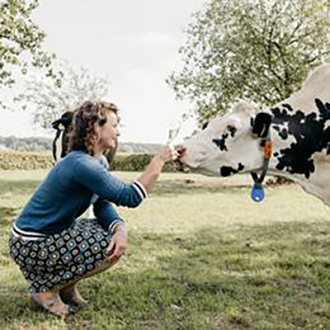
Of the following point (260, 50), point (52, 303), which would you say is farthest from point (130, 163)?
point (52, 303)

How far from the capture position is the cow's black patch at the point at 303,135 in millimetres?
3480

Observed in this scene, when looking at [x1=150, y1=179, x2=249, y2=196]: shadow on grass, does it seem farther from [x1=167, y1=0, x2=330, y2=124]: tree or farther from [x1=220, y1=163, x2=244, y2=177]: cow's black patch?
[x1=220, y1=163, x2=244, y2=177]: cow's black patch

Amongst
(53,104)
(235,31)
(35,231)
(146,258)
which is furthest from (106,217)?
(53,104)

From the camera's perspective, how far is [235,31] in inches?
740

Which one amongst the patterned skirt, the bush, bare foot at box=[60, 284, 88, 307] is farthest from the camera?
the bush

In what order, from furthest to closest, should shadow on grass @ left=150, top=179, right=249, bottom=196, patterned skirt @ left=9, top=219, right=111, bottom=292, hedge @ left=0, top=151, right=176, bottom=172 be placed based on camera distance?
1. hedge @ left=0, top=151, right=176, bottom=172
2. shadow on grass @ left=150, top=179, right=249, bottom=196
3. patterned skirt @ left=9, top=219, right=111, bottom=292

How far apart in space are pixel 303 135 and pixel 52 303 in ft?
6.19

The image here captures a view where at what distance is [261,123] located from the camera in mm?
3283

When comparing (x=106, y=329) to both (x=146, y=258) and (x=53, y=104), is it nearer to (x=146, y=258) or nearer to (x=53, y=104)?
(x=146, y=258)

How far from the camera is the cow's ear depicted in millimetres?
3277

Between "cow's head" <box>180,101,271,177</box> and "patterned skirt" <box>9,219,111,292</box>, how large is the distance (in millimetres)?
712

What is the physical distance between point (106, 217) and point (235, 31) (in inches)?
644

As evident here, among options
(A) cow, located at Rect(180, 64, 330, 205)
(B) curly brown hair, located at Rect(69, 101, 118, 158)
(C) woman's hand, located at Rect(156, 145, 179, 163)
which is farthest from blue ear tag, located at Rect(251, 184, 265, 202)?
(B) curly brown hair, located at Rect(69, 101, 118, 158)

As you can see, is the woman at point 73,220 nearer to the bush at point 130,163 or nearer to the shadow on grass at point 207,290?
the shadow on grass at point 207,290
